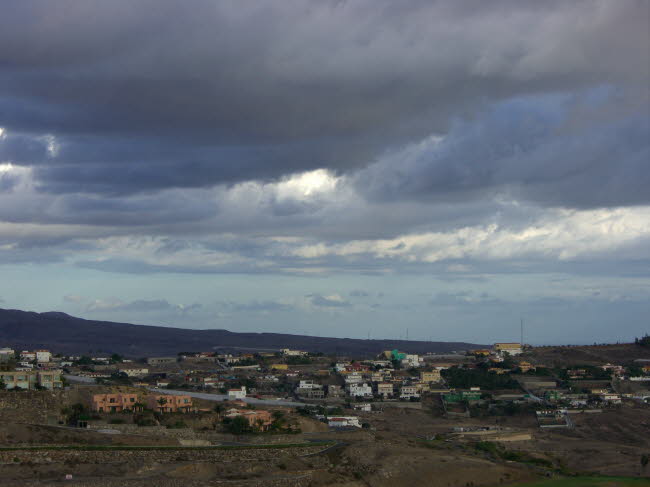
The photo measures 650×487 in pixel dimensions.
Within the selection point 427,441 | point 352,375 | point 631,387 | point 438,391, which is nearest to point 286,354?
point 352,375

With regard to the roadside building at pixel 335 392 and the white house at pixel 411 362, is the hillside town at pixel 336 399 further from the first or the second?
the white house at pixel 411 362

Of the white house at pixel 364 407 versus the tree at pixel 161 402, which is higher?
the tree at pixel 161 402

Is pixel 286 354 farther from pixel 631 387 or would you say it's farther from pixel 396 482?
pixel 396 482

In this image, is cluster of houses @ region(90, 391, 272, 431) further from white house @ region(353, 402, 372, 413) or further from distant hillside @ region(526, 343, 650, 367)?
distant hillside @ region(526, 343, 650, 367)

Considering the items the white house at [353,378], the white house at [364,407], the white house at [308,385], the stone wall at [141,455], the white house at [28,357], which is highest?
the white house at [28,357]

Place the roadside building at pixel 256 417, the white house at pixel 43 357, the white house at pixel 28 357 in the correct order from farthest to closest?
1. the white house at pixel 43 357
2. the white house at pixel 28 357
3. the roadside building at pixel 256 417

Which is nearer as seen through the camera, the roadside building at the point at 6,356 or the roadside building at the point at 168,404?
the roadside building at the point at 168,404

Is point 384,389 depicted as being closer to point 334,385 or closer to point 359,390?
point 359,390

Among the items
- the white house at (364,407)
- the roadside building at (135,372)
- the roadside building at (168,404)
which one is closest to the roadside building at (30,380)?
the roadside building at (168,404)

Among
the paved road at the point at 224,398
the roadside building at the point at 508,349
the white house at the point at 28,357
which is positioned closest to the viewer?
the paved road at the point at 224,398

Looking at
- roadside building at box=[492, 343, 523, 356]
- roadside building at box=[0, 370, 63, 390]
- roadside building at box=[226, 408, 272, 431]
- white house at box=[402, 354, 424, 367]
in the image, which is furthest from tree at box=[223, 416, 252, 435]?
roadside building at box=[492, 343, 523, 356]
